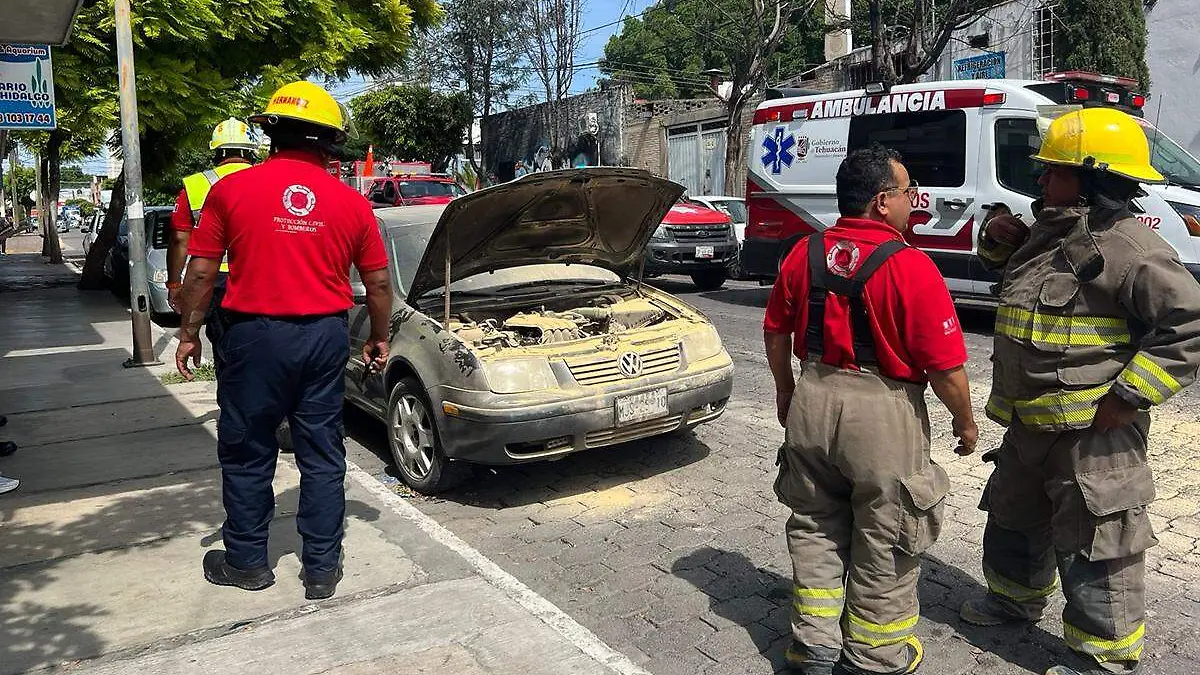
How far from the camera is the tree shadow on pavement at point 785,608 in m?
3.28

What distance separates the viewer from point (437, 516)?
15.8ft

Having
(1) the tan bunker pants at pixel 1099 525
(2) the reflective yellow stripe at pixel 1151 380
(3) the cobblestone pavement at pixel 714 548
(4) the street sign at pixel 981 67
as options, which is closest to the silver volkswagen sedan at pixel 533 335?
(3) the cobblestone pavement at pixel 714 548

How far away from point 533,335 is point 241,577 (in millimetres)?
2114

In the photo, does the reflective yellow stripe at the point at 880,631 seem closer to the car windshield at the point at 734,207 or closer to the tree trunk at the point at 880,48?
the tree trunk at the point at 880,48

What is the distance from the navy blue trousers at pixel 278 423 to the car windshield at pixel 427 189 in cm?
1692

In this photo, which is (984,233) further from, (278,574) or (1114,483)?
(278,574)

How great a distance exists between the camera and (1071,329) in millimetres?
2947

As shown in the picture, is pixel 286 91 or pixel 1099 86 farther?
pixel 1099 86

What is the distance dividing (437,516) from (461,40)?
26637 millimetres

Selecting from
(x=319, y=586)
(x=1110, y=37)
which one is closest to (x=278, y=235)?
(x=319, y=586)

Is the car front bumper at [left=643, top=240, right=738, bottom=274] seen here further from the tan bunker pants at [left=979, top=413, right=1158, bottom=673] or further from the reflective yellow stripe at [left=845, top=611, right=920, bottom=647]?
the reflective yellow stripe at [left=845, top=611, right=920, bottom=647]

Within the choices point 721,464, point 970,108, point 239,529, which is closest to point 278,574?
point 239,529

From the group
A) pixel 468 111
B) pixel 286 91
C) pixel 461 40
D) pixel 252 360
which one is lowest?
pixel 252 360

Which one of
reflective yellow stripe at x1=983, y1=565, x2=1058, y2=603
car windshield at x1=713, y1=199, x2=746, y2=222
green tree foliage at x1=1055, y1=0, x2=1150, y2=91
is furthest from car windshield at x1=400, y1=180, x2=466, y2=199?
reflective yellow stripe at x1=983, y1=565, x2=1058, y2=603
